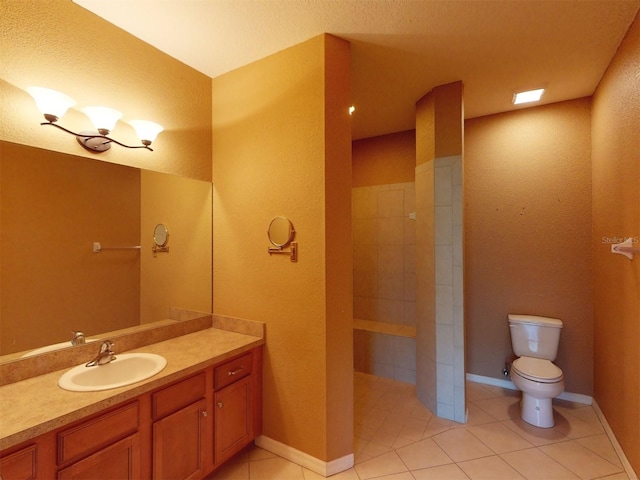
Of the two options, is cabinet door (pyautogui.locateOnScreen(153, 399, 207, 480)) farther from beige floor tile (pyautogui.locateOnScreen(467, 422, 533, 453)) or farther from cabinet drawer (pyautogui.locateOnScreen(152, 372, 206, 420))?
beige floor tile (pyautogui.locateOnScreen(467, 422, 533, 453))

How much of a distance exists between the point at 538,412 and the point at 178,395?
2.60 m

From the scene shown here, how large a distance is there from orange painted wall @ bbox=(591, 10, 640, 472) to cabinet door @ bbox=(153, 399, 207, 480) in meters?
2.46

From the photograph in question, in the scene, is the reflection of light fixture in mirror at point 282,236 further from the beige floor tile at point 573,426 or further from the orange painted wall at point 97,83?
the beige floor tile at point 573,426

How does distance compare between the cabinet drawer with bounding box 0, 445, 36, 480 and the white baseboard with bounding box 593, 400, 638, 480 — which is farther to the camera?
the white baseboard with bounding box 593, 400, 638, 480

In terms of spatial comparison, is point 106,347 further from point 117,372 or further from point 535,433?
point 535,433

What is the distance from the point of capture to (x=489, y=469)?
183cm

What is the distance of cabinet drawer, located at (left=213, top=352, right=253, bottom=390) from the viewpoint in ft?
5.61

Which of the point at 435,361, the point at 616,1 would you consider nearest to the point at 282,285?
the point at 435,361

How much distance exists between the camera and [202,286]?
223 centimetres

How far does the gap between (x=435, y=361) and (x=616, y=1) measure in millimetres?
2513

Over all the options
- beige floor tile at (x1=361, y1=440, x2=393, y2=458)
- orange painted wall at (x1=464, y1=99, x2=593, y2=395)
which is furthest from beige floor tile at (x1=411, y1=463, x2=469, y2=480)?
orange painted wall at (x1=464, y1=99, x2=593, y2=395)

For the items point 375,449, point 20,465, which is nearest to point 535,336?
point 375,449

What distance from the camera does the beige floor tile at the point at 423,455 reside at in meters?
1.87

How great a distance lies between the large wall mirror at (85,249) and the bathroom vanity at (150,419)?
26cm
